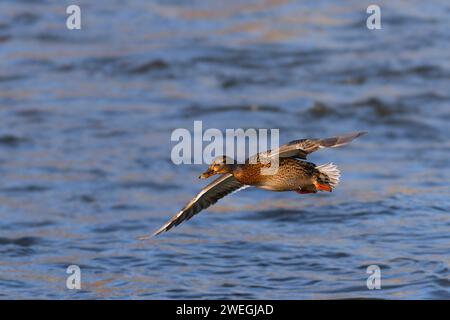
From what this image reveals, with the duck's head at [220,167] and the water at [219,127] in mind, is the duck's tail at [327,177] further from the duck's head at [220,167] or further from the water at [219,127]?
the water at [219,127]

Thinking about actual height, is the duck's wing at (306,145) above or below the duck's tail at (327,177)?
above

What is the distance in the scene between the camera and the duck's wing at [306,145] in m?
7.02

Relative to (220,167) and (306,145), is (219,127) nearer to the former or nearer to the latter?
(220,167)

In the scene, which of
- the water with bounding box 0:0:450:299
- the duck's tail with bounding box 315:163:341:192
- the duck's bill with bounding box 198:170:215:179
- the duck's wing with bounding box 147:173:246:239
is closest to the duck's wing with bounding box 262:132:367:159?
the duck's tail with bounding box 315:163:341:192

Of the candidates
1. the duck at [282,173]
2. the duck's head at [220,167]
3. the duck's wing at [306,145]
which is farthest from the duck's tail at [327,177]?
the duck's head at [220,167]

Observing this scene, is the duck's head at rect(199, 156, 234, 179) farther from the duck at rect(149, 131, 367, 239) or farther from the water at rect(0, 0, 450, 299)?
the water at rect(0, 0, 450, 299)

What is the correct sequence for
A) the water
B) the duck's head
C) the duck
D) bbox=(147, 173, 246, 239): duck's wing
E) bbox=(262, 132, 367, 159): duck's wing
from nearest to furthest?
bbox=(262, 132, 367, 159): duck's wing → the duck → the duck's head → bbox=(147, 173, 246, 239): duck's wing → the water

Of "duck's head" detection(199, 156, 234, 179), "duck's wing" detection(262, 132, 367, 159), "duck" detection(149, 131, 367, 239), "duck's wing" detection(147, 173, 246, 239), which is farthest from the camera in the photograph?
"duck's wing" detection(147, 173, 246, 239)

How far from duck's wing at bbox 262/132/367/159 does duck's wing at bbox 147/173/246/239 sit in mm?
530

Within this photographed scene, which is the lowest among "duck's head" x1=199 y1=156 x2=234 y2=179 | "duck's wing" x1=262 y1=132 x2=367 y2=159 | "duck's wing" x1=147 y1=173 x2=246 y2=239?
"duck's wing" x1=147 y1=173 x2=246 y2=239

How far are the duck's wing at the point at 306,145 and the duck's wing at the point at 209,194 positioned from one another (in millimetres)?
530

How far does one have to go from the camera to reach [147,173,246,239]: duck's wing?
26.3 feet

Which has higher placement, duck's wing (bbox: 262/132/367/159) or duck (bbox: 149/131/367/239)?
duck's wing (bbox: 262/132/367/159)

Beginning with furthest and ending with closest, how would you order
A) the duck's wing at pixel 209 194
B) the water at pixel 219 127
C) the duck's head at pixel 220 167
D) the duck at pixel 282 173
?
the water at pixel 219 127 < the duck's wing at pixel 209 194 < the duck's head at pixel 220 167 < the duck at pixel 282 173
